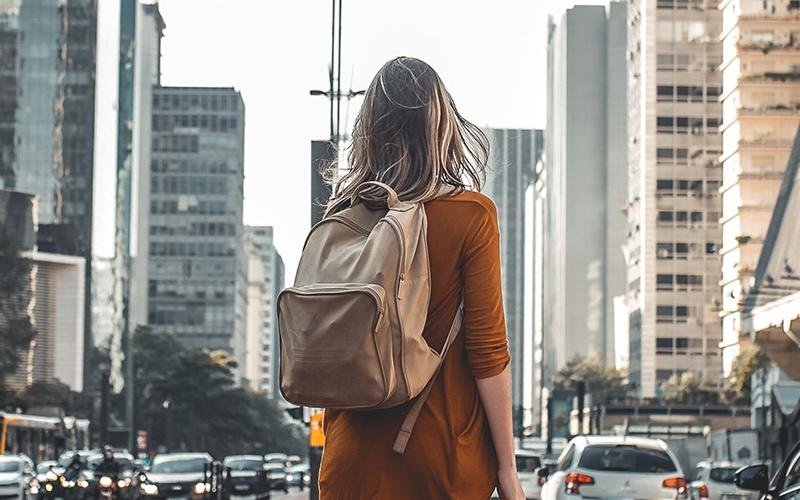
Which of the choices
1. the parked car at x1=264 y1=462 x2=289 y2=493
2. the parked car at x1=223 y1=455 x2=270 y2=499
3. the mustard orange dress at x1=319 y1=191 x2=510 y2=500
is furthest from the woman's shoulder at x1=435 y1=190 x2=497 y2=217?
the parked car at x1=264 y1=462 x2=289 y2=493

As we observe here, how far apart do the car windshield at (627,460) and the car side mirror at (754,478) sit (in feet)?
37.1

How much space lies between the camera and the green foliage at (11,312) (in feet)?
286

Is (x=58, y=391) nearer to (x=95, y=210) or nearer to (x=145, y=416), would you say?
(x=145, y=416)

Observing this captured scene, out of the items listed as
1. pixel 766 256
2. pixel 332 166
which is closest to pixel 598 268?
pixel 766 256

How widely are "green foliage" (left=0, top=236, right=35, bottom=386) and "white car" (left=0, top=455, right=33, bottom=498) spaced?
4784 centimetres

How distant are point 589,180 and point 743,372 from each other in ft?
341

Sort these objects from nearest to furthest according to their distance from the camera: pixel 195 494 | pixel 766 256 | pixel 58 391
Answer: pixel 195 494
pixel 766 256
pixel 58 391

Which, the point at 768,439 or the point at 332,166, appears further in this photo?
the point at 768,439

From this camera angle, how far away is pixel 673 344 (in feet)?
424

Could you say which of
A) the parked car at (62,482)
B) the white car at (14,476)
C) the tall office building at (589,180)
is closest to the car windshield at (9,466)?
the white car at (14,476)

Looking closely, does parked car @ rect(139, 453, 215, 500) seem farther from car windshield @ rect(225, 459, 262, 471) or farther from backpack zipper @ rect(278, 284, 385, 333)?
backpack zipper @ rect(278, 284, 385, 333)

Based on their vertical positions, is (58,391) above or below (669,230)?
below

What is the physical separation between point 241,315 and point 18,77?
143 ft

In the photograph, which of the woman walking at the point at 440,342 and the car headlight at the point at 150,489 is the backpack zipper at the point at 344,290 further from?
the car headlight at the point at 150,489
